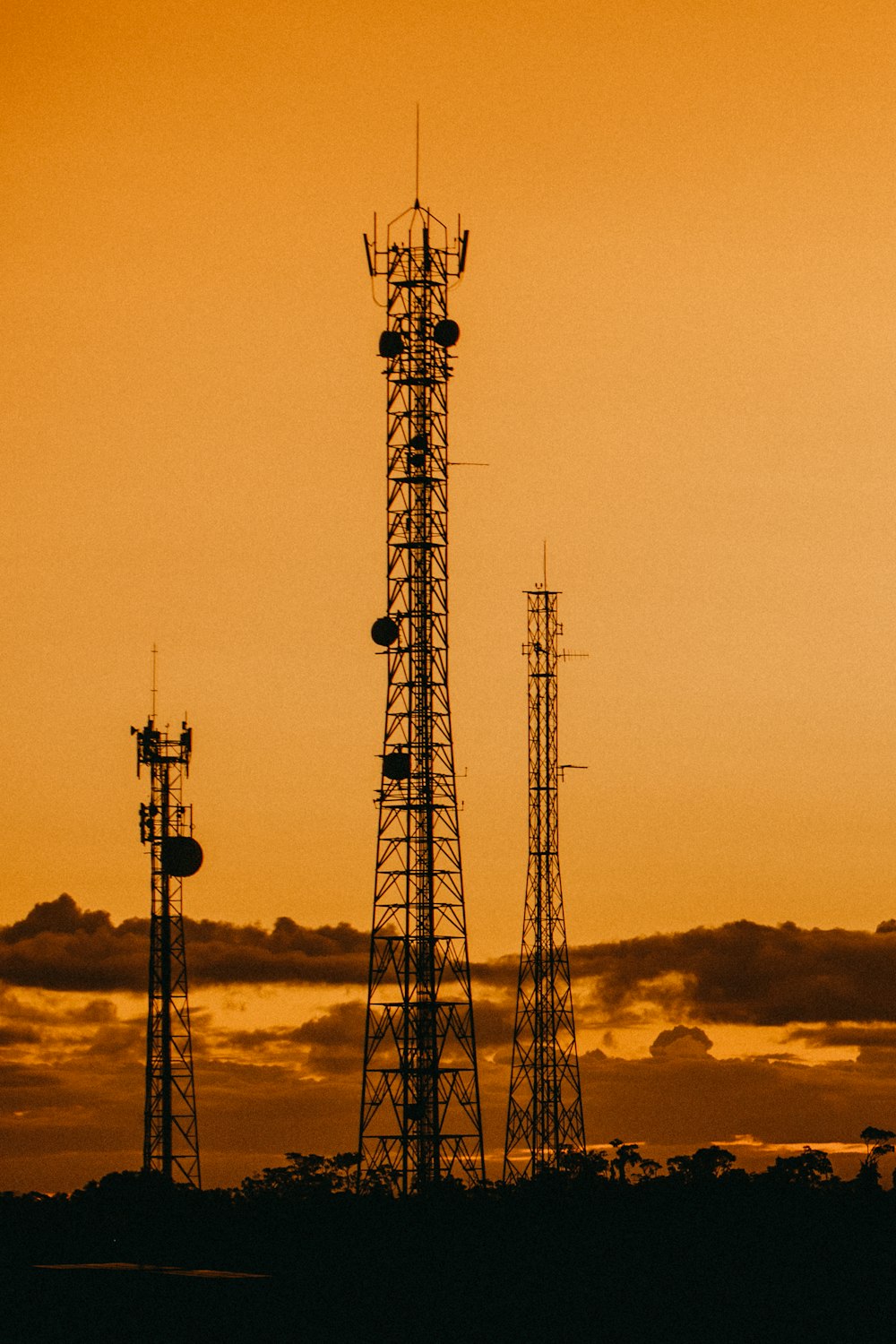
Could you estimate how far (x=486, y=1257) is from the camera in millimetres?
77125

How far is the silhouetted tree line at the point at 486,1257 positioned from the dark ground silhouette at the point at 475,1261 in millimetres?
118

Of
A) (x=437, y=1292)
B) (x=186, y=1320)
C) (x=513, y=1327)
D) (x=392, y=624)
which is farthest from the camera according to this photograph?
(x=392, y=624)

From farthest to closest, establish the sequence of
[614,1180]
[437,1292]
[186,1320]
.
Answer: [614,1180]
[437,1292]
[186,1320]

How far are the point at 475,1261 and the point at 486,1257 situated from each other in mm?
1016

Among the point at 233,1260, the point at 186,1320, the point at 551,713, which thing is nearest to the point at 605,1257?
the point at 233,1260

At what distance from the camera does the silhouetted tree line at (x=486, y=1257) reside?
5200 cm

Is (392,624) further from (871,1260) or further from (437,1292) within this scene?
(871,1260)

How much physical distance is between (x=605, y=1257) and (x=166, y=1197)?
15804 mm

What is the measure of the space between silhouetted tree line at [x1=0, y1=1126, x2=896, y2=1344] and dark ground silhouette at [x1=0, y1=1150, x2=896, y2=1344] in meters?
0.12

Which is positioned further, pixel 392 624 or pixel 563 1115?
pixel 563 1115

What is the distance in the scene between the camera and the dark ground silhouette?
170ft

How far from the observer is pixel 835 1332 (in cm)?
5800

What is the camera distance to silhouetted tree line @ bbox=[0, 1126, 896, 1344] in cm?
5200

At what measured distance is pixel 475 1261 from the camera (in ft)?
250
